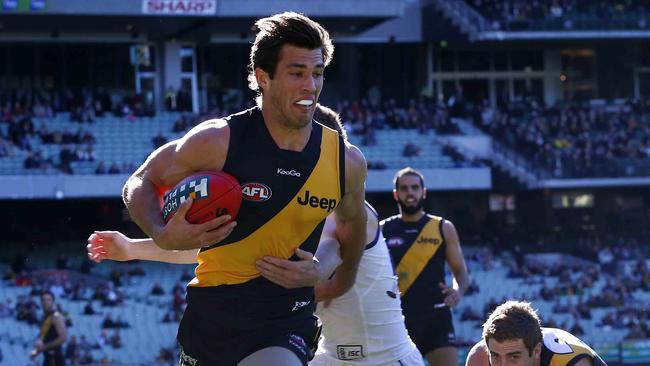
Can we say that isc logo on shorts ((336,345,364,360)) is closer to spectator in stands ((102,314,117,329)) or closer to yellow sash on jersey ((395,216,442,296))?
yellow sash on jersey ((395,216,442,296))

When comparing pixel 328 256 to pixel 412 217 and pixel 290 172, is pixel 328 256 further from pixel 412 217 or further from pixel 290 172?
pixel 412 217

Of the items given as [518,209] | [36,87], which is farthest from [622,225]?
[36,87]

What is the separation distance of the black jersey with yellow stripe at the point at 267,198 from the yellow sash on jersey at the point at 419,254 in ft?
17.2

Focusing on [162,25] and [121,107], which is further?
[162,25]

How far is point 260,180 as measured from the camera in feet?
16.4

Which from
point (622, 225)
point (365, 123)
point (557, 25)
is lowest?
point (622, 225)

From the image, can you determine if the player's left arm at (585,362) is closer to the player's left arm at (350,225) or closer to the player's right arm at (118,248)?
the player's left arm at (350,225)

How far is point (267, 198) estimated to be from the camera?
5000 millimetres

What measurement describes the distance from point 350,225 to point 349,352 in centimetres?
160

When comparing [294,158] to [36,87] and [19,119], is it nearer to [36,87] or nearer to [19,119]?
[19,119]

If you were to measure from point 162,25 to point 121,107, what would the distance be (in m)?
3.52

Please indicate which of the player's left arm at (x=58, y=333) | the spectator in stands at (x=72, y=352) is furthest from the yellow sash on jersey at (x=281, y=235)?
the spectator in stands at (x=72, y=352)

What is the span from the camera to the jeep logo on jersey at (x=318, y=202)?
5083 mm

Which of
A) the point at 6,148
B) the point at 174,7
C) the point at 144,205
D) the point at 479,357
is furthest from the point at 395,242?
the point at 174,7
